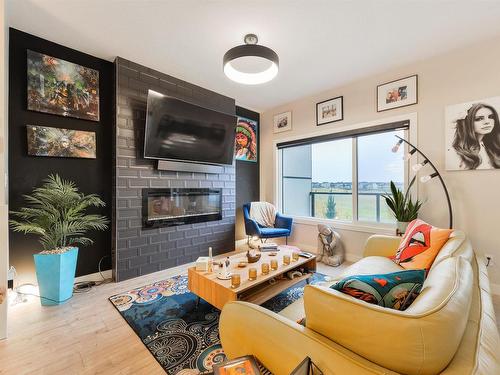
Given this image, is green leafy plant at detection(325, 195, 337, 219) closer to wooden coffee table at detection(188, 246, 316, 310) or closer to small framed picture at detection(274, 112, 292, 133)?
small framed picture at detection(274, 112, 292, 133)

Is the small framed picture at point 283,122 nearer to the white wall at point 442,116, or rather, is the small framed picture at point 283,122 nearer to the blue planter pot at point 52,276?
the white wall at point 442,116

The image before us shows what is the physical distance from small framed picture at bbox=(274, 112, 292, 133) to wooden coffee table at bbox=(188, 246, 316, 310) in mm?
2652

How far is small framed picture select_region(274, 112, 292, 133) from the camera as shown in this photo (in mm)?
4238

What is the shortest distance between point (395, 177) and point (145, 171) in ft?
11.1

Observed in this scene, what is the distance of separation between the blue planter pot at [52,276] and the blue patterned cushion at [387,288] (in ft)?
8.09

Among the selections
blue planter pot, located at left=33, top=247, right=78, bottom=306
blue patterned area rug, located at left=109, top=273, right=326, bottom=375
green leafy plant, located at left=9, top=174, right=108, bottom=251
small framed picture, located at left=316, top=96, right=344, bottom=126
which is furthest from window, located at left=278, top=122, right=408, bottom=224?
blue planter pot, located at left=33, top=247, right=78, bottom=306

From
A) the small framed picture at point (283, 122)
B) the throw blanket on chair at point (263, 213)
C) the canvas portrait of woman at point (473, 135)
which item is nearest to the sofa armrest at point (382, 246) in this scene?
the canvas portrait of woman at point (473, 135)

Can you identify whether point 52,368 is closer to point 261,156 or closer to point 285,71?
point 285,71

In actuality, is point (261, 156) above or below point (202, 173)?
above

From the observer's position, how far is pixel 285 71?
3.07m

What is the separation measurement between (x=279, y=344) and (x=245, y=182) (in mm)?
3746

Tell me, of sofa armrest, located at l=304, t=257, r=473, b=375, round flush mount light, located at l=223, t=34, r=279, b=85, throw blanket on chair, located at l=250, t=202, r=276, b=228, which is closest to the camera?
sofa armrest, located at l=304, t=257, r=473, b=375

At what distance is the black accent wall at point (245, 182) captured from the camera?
4.35 metres

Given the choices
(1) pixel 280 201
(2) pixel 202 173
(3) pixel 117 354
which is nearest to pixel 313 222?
(1) pixel 280 201
